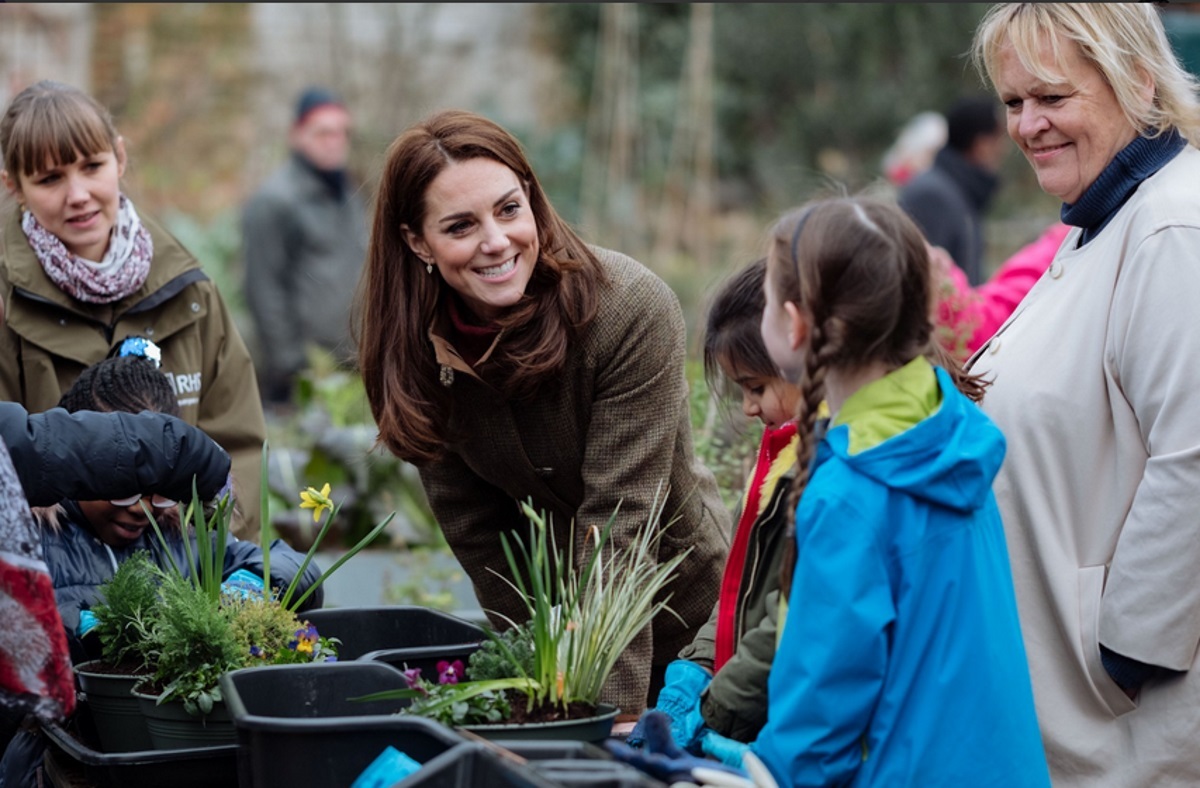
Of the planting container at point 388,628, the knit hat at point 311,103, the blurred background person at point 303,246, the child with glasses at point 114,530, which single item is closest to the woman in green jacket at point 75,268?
the child with glasses at point 114,530

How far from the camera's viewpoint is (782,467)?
2.33 metres

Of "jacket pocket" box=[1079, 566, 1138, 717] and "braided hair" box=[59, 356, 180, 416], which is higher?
"braided hair" box=[59, 356, 180, 416]

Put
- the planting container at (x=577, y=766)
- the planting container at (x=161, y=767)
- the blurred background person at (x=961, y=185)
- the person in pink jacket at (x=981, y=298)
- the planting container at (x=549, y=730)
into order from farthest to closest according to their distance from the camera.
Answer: the blurred background person at (x=961, y=185), the person in pink jacket at (x=981, y=298), the planting container at (x=161, y=767), the planting container at (x=549, y=730), the planting container at (x=577, y=766)

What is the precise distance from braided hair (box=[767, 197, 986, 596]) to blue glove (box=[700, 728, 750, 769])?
0.24 metres

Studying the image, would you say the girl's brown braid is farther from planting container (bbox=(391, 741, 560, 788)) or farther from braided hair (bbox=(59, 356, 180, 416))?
braided hair (bbox=(59, 356, 180, 416))

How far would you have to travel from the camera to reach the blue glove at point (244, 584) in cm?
250

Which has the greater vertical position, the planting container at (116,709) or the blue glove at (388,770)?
the blue glove at (388,770)

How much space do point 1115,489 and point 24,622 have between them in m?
1.68

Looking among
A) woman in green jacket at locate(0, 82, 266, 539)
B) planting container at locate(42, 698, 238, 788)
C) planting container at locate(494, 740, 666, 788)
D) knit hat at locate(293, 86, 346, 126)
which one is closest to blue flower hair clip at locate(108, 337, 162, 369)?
woman in green jacket at locate(0, 82, 266, 539)

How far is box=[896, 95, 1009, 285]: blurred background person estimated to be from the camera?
22.6ft

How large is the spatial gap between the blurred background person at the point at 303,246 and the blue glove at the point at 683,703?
5.76m

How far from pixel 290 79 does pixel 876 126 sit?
17.2 ft

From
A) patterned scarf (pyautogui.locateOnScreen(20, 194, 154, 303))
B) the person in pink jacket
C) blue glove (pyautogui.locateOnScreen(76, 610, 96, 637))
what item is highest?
patterned scarf (pyautogui.locateOnScreen(20, 194, 154, 303))

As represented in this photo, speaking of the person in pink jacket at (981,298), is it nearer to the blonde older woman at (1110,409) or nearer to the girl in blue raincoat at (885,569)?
the blonde older woman at (1110,409)
